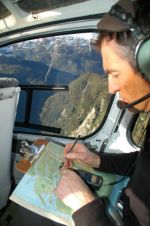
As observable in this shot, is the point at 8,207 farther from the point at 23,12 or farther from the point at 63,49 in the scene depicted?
the point at 23,12

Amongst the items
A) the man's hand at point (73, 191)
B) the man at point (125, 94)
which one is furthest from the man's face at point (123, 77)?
the man's hand at point (73, 191)

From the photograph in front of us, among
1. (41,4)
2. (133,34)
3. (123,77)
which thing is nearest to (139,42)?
(133,34)

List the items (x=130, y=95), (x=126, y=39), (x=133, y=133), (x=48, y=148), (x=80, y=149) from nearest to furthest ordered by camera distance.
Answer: (x=126, y=39) < (x=130, y=95) < (x=80, y=149) < (x=48, y=148) < (x=133, y=133)

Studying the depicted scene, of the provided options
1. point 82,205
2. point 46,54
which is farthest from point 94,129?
point 82,205

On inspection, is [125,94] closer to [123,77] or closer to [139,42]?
[123,77]

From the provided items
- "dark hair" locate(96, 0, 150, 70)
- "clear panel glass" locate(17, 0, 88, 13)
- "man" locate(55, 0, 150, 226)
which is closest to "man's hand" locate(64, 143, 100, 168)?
"man" locate(55, 0, 150, 226)

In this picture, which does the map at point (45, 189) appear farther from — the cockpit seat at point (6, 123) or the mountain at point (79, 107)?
the mountain at point (79, 107)
